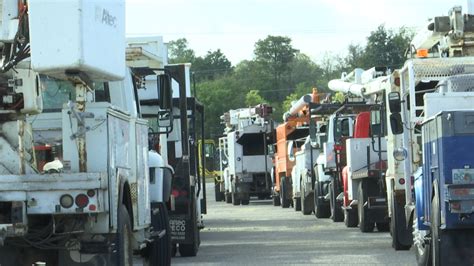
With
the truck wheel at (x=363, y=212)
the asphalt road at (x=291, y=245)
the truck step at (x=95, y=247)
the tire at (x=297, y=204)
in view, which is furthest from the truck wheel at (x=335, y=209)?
the truck step at (x=95, y=247)

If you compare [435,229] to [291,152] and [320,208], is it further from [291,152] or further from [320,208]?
[291,152]

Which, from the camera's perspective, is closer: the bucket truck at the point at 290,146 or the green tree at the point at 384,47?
the bucket truck at the point at 290,146

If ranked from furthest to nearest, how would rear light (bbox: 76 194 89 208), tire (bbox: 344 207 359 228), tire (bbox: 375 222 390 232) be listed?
tire (bbox: 344 207 359 228) → tire (bbox: 375 222 390 232) → rear light (bbox: 76 194 89 208)

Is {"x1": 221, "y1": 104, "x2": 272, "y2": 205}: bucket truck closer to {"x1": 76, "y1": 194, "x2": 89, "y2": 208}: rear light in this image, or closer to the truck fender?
the truck fender

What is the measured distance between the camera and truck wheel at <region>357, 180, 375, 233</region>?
2157 centimetres

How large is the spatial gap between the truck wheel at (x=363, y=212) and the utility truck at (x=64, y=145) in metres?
11.4

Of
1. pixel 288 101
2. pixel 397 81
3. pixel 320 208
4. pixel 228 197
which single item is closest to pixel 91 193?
pixel 397 81

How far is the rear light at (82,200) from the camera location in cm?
934

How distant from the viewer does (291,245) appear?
1989 cm

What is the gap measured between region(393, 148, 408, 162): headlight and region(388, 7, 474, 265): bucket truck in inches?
0.8

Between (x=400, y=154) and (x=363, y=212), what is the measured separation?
574 centimetres

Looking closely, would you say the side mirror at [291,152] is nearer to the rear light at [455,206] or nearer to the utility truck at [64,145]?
the rear light at [455,206]

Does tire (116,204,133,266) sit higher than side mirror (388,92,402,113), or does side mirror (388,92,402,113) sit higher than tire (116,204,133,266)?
side mirror (388,92,402,113)

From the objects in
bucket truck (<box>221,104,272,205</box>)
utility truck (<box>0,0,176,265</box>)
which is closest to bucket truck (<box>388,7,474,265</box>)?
utility truck (<box>0,0,176,265</box>)
